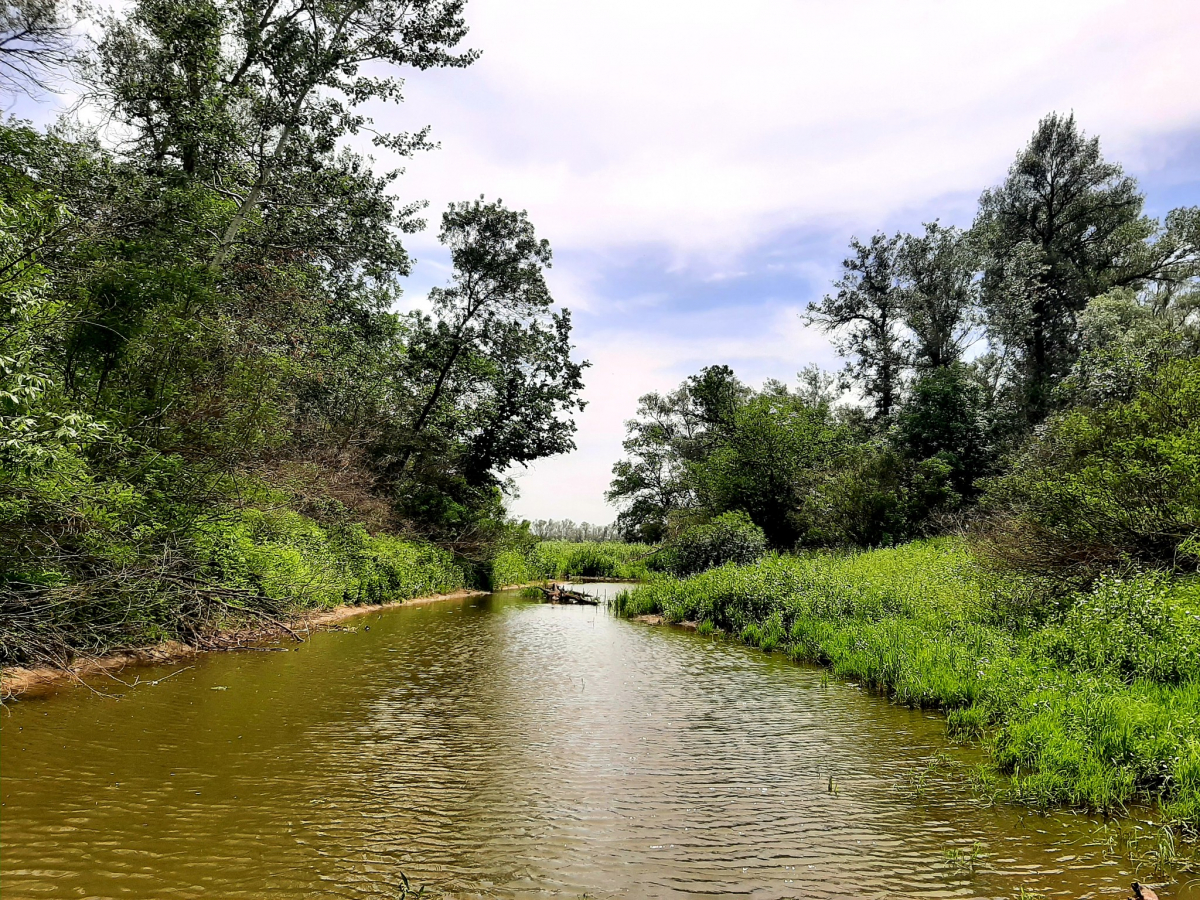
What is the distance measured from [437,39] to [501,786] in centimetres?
1836

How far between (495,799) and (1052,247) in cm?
3946

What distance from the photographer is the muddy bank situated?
7426 millimetres

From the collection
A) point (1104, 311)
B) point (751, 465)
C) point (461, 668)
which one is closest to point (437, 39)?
point (461, 668)

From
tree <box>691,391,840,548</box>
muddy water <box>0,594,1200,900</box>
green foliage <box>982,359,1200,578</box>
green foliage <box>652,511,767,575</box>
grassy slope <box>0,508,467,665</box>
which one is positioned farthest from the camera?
tree <box>691,391,840,548</box>

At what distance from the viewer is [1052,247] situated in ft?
105

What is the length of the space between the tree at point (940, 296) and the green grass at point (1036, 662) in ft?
71.1

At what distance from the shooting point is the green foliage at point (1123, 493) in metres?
9.11

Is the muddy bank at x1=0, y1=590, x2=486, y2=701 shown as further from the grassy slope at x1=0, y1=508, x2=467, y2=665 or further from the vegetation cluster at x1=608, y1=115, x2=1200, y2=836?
the vegetation cluster at x1=608, y1=115, x2=1200, y2=836

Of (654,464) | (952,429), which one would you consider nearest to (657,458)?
(654,464)

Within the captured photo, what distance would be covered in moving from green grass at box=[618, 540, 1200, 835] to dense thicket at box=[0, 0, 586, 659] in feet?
33.6

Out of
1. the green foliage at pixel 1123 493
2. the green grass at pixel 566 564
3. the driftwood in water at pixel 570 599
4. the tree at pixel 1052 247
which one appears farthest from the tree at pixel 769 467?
the green foliage at pixel 1123 493

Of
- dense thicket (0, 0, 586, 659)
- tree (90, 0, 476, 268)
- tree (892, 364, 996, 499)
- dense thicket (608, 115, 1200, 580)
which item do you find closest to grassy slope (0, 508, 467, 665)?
dense thicket (0, 0, 586, 659)

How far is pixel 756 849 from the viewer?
475 cm

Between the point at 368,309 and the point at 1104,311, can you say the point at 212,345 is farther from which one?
the point at 1104,311
